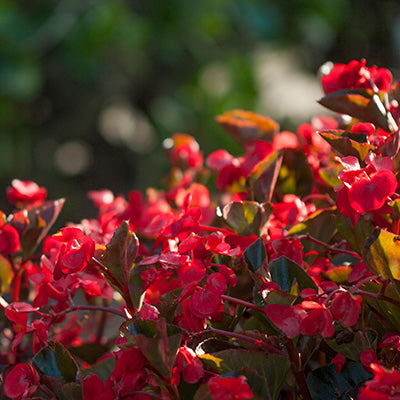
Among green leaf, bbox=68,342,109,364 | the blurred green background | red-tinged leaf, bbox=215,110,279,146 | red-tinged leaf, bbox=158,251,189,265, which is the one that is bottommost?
the blurred green background

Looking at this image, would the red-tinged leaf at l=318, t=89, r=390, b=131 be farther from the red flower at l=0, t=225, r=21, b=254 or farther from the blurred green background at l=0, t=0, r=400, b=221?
the blurred green background at l=0, t=0, r=400, b=221

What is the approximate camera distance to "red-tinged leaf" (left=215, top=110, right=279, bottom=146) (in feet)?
1.96

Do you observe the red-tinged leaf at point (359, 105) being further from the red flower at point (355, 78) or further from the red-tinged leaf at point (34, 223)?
the red-tinged leaf at point (34, 223)

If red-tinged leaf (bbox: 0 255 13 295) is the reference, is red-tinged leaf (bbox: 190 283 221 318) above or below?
above

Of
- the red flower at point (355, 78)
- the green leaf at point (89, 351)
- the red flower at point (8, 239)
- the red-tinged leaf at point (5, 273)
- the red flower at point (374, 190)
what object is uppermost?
the red flower at point (355, 78)

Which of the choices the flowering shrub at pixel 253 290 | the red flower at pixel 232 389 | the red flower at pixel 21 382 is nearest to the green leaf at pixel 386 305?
the flowering shrub at pixel 253 290

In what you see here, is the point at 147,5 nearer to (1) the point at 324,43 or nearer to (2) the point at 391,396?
(1) the point at 324,43

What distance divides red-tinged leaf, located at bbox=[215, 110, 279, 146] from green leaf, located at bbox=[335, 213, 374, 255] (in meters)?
0.22

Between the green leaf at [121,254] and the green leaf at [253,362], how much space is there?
7 centimetres

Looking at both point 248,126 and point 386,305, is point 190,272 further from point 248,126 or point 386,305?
point 248,126

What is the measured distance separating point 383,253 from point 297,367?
0.08 m

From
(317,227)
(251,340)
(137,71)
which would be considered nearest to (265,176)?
(317,227)

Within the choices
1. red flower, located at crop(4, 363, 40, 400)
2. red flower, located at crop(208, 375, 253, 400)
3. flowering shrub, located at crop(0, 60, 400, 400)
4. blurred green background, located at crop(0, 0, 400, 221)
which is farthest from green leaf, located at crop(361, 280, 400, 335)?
blurred green background, located at crop(0, 0, 400, 221)

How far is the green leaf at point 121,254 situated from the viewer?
1.11 ft
